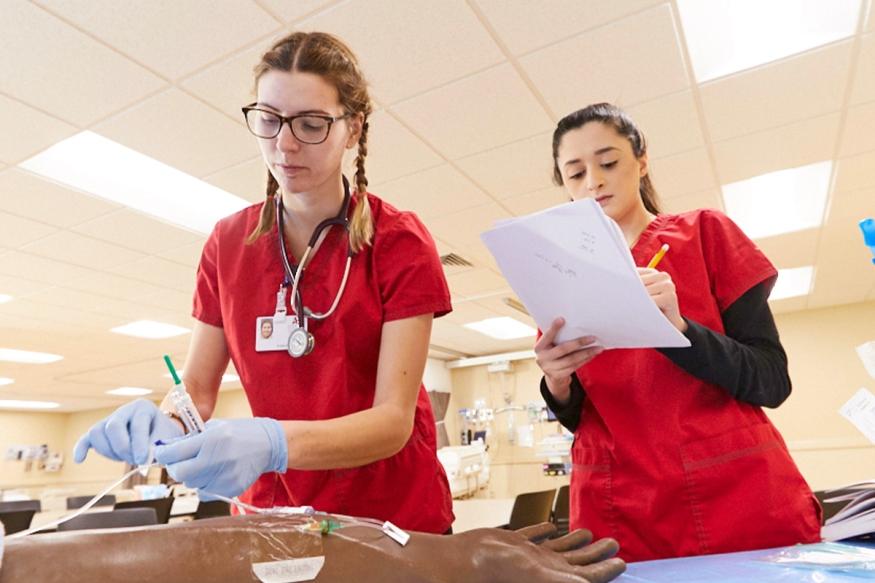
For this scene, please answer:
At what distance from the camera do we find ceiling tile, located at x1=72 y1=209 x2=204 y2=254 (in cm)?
382

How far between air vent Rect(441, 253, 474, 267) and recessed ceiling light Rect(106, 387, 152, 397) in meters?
7.38

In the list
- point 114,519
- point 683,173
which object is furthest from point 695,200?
point 114,519

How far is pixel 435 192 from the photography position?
3797 mm

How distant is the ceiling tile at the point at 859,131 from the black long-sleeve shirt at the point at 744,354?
8.97 feet

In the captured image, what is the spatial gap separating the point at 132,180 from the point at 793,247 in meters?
5.06

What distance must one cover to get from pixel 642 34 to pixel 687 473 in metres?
2.04

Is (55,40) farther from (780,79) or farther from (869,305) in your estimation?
(869,305)

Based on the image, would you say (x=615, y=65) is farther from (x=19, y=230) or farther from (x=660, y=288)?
(x=19, y=230)

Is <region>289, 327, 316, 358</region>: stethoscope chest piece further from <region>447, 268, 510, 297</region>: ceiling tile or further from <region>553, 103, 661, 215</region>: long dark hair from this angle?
<region>447, 268, 510, 297</region>: ceiling tile

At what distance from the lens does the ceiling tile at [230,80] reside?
2.45 m

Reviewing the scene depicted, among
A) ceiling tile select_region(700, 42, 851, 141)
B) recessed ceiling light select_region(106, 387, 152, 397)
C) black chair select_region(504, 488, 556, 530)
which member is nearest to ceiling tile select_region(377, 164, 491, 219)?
ceiling tile select_region(700, 42, 851, 141)

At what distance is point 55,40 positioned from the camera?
2.30m

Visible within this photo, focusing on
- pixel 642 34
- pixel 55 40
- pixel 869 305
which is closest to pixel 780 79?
pixel 642 34

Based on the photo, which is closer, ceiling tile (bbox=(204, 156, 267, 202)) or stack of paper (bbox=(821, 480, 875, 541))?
stack of paper (bbox=(821, 480, 875, 541))
